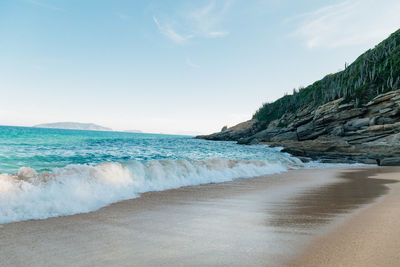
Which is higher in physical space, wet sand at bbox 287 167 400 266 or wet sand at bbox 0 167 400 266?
wet sand at bbox 287 167 400 266

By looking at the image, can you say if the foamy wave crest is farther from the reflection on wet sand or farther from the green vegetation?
the green vegetation

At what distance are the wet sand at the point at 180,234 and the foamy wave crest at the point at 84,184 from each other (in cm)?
36

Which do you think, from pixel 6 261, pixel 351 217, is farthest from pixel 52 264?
pixel 351 217

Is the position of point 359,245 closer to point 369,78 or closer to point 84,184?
point 84,184

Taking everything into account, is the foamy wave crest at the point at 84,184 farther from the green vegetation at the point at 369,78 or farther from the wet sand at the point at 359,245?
the green vegetation at the point at 369,78

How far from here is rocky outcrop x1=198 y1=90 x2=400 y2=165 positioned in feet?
67.4

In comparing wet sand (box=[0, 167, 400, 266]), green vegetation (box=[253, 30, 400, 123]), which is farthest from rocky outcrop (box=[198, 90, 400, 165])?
wet sand (box=[0, 167, 400, 266])

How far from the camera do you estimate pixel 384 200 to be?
538 cm

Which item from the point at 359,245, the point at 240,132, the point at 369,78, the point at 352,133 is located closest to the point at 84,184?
the point at 359,245

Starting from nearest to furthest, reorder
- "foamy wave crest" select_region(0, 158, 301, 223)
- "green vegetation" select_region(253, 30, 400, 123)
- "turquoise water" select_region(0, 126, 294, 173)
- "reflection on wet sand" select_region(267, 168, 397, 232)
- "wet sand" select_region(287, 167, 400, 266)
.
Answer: "wet sand" select_region(287, 167, 400, 266) < "reflection on wet sand" select_region(267, 168, 397, 232) < "foamy wave crest" select_region(0, 158, 301, 223) < "turquoise water" select_region(0, 126, 294, 173) < "green vegetation" select_region(253, 30, 400, 123)

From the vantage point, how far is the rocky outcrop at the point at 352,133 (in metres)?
20.5

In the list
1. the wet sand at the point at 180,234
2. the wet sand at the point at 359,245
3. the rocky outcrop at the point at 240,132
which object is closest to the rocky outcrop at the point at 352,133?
the wet sand at the point at 180,234

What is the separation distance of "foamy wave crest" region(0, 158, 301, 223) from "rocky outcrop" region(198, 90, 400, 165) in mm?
17525

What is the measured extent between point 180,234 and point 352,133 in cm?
3063
